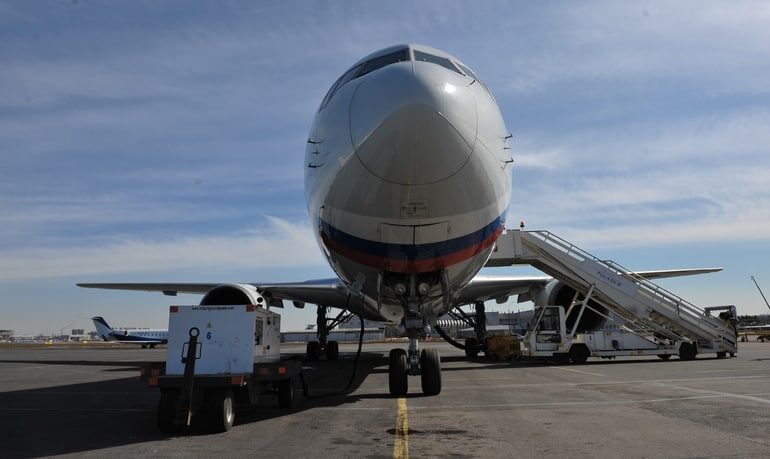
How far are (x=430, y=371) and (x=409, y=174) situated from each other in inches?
151

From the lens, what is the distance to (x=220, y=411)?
6492mm

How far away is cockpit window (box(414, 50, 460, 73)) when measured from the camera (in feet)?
23.5

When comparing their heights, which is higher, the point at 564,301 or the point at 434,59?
the point at 434,59

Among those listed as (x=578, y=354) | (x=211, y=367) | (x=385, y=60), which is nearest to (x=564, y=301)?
(x=578, y=354)

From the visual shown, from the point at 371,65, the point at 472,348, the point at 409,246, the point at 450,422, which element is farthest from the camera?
the point at 472,348

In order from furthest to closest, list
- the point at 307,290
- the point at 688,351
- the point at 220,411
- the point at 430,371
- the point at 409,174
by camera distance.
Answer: the point at 688,351, the point at 307,290, the point at 430,371, the point at 220,411, the point at 409,174

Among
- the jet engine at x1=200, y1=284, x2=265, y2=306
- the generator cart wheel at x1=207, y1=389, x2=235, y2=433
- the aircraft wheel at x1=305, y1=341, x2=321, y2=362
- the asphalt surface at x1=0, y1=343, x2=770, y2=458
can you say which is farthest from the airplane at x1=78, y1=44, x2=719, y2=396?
the aircraft wheel at x1=305, y1=341, x2=321, y2=362

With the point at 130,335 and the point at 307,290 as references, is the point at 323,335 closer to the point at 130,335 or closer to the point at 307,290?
the point at 307,290

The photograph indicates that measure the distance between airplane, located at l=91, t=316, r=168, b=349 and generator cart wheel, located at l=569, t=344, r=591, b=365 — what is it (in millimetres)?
53172

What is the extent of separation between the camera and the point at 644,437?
563 cm

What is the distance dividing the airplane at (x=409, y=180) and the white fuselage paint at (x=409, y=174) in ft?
0.05

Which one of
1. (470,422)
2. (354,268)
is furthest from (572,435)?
(354,268)

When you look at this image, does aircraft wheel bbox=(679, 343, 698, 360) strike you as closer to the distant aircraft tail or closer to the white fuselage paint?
the white fuselage paint

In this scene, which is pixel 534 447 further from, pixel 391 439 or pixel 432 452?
pixel 391 439
